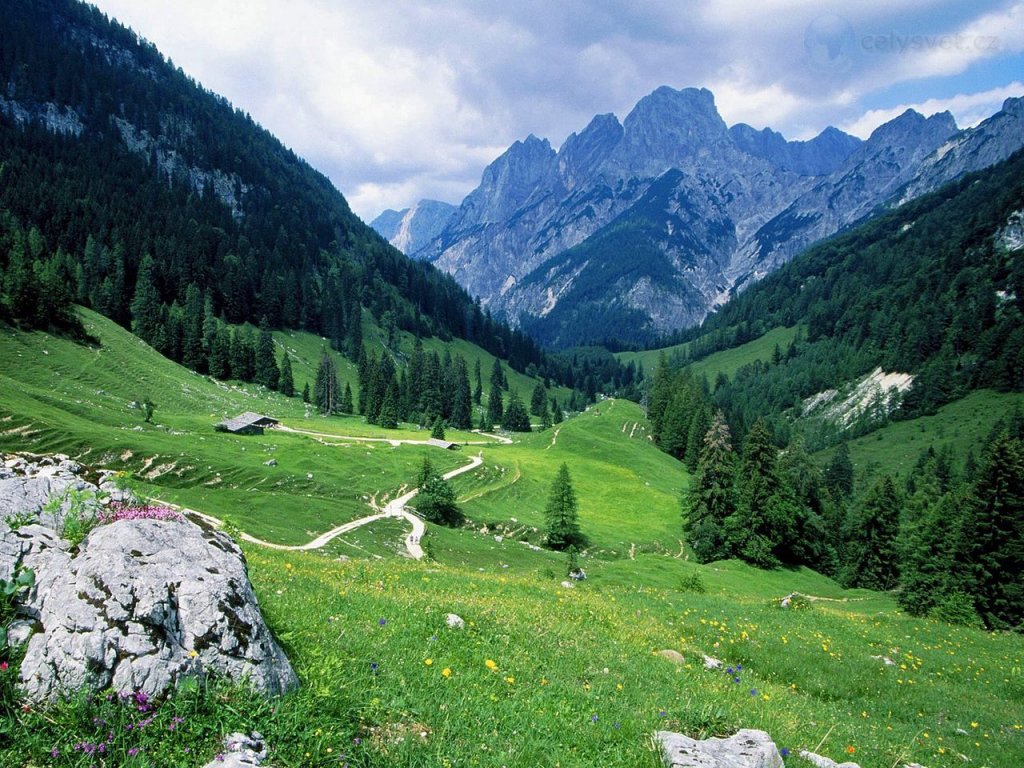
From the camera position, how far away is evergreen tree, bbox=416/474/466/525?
68.2 m

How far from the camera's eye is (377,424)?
142 metres

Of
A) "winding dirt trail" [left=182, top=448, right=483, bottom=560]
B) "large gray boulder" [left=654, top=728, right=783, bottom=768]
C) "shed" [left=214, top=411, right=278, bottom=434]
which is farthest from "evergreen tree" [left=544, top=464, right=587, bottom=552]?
"large gray boulder" [left=654, top=728, right=783, bottom=768]

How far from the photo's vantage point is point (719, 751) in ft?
23.4

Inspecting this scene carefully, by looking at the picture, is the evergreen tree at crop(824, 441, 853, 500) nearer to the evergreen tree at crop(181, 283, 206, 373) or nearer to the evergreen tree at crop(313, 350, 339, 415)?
the evergreen tree at crop(313, 350, 339, 415)

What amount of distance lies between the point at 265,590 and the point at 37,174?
24389 centimetres

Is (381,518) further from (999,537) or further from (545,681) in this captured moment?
(999,537)

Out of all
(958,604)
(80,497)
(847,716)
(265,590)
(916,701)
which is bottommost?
(958,604)

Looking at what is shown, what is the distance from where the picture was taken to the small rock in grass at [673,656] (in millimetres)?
13616

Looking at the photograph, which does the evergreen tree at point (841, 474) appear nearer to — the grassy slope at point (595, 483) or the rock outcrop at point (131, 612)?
the grassy slope at point (595, 483)

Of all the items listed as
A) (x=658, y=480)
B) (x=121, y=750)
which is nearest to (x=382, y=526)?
(x=121, y=750)

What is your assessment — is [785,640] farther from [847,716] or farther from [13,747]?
[13,747]

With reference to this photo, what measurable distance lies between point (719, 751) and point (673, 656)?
7.30m

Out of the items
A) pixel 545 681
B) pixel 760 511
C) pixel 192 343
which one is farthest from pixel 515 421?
pixel 545 681

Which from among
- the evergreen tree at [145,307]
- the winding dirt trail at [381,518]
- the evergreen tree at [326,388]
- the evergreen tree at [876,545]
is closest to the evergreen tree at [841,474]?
the evergreen tree at [876,545]
